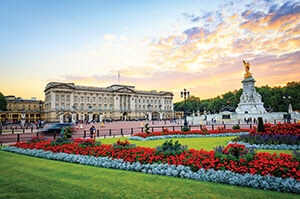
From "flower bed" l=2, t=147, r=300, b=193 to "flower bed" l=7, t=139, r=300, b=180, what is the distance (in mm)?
195

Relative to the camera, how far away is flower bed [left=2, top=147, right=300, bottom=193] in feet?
18.8

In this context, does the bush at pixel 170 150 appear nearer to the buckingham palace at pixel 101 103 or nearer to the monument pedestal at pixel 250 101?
the monument pedestal at pixel 250 101

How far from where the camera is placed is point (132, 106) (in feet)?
382

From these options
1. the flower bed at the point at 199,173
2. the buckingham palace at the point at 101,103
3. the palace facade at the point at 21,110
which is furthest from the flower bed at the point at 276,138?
the palace facade at the point at 21,110

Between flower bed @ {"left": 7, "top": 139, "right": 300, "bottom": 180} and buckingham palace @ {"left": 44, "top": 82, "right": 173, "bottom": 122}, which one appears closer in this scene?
flower bed @ {"left": 7, "top": 139, "right": 300, "bottom": 180}

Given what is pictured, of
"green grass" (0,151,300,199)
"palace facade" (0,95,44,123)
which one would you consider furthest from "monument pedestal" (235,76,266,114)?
"palace facade" (0,95,44,123)

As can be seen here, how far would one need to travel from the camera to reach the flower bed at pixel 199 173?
573cm

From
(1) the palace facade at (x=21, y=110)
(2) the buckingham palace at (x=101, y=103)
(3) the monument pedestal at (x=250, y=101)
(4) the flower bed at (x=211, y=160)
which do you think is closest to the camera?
(4) the flower bed at (x=211, y=160)

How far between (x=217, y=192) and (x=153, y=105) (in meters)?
122

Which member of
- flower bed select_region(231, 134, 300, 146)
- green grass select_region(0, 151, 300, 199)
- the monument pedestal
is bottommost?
green grass select_region(0, 151, 300, 199)

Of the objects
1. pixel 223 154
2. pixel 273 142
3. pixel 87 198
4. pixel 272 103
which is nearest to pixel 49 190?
pixel 87 198

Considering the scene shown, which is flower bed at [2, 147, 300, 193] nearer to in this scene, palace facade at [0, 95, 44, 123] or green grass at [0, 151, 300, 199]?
green grass at [0, 151, 300, 199]

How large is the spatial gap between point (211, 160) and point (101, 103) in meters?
105

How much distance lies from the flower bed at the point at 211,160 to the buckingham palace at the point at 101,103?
251ft
